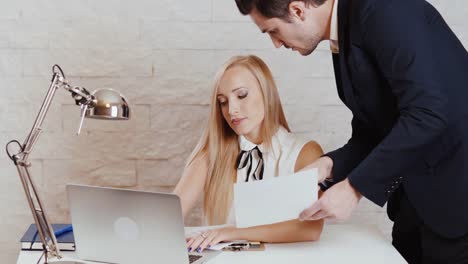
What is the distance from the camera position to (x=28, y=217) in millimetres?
2645

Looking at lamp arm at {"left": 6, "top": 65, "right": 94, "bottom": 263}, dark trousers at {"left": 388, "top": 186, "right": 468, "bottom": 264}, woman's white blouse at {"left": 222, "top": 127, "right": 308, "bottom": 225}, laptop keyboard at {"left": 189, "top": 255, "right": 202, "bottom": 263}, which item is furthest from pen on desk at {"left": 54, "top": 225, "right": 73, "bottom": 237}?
dark trousers at {"left": 388, "top": 186, "right": 468, "bottom": 264}

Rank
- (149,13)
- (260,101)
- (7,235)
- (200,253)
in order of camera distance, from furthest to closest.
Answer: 1. (7,235)
2. (149,13)
3. (260,101)
4. (200,253)

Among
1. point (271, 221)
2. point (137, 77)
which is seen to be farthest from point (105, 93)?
point (137, 77)

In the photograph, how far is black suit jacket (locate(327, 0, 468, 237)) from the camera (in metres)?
1.45

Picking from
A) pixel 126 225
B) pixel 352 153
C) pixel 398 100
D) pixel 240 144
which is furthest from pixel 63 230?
pixel 398 100

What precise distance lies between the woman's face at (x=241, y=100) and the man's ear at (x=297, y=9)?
1.65ft

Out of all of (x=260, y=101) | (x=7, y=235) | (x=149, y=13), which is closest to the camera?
(x=260, y=101)

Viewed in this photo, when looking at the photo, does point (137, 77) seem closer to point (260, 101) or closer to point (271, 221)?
point (260, 101)

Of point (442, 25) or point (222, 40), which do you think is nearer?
point (442, 25)

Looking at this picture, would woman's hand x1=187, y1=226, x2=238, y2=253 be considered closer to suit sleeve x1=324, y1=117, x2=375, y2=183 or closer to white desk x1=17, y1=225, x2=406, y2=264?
white desk x1=17, y1=225, x2=406, y2=264

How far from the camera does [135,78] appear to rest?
99.6 inches

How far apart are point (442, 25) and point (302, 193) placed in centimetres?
51

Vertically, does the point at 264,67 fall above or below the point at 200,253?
above

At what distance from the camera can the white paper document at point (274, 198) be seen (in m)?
1.58
